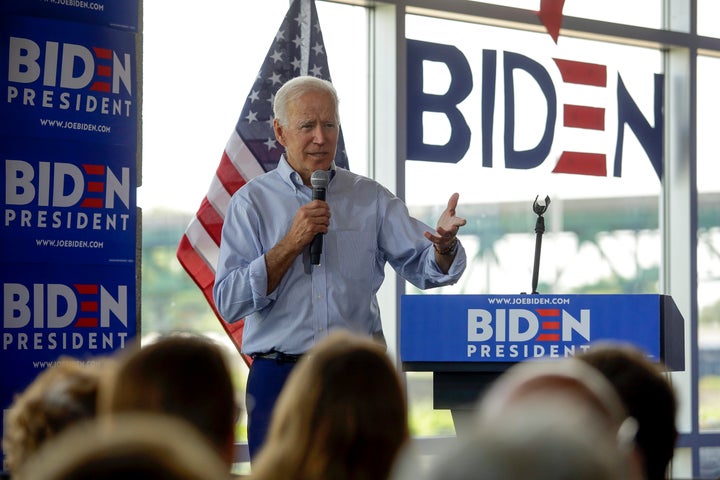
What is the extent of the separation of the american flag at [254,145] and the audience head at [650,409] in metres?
3.80

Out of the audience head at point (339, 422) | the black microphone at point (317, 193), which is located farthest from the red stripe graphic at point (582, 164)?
the audience head at point (339, 422)

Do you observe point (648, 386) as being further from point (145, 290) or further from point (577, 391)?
point (145, 290)

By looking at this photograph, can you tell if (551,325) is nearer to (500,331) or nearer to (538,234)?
(500,331)

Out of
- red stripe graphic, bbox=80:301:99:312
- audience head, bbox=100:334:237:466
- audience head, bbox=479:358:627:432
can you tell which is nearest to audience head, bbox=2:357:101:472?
audience head, bbox=100:334:237:466

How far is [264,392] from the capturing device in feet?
10.8

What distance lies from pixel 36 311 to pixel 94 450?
4063 millimetres

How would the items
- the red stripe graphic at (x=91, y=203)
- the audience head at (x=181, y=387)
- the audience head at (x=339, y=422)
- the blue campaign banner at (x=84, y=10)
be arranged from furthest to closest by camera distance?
1. the red stripe graphic at (x=91, y=203)
2. the blue campaign banner at (x=84, y=10)
3. the audience head at (x=181, y=387)
4. the audience head at (x=339, y=422)

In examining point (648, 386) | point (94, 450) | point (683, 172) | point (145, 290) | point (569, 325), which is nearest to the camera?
point (94, 450)

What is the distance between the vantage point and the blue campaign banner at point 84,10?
182 inches

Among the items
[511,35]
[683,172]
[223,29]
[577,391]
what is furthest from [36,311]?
[683,172]

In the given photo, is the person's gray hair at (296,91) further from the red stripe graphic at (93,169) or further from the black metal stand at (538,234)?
the red stripe graphic at (93,169)

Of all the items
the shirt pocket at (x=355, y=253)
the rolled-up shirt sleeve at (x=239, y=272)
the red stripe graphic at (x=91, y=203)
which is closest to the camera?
the rolled-up shirt sleeve at (x=239, y=272)

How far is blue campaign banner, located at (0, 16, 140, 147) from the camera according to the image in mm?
4559

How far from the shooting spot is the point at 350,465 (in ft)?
4.39
